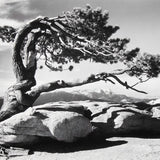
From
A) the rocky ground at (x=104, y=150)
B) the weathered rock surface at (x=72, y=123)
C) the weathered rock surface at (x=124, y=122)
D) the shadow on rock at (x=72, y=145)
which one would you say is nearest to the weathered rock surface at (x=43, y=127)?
the weathered rock surface at (x=72, y=123)

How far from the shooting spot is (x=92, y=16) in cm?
1384

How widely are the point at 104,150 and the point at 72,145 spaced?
5.77 feet

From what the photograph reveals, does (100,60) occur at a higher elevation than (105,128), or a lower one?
higher

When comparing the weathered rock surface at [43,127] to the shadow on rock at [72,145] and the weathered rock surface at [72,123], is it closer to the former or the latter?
the weathered rock surface at [72,123]

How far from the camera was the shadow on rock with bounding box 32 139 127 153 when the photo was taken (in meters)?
11.2

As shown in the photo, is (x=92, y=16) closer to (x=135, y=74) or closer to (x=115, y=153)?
(x=135, y=74)

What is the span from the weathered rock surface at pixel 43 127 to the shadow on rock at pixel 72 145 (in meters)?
0.39

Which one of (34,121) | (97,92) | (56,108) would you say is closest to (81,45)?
(56,108)

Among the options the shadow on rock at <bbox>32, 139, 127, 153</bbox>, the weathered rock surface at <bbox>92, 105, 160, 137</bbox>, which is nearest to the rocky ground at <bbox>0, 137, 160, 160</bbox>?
the shadow on rock at <bbox>32, 139, 127, 153</bbox>

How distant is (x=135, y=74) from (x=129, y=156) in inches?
179

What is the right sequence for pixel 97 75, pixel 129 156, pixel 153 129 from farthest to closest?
pixel 153 129, pixel 97 75, pixel 129 156

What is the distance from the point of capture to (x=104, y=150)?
10.5 m

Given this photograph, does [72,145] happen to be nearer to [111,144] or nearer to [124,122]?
[111,144]

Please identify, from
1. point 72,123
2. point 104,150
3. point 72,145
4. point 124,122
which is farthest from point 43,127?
point 124,122
